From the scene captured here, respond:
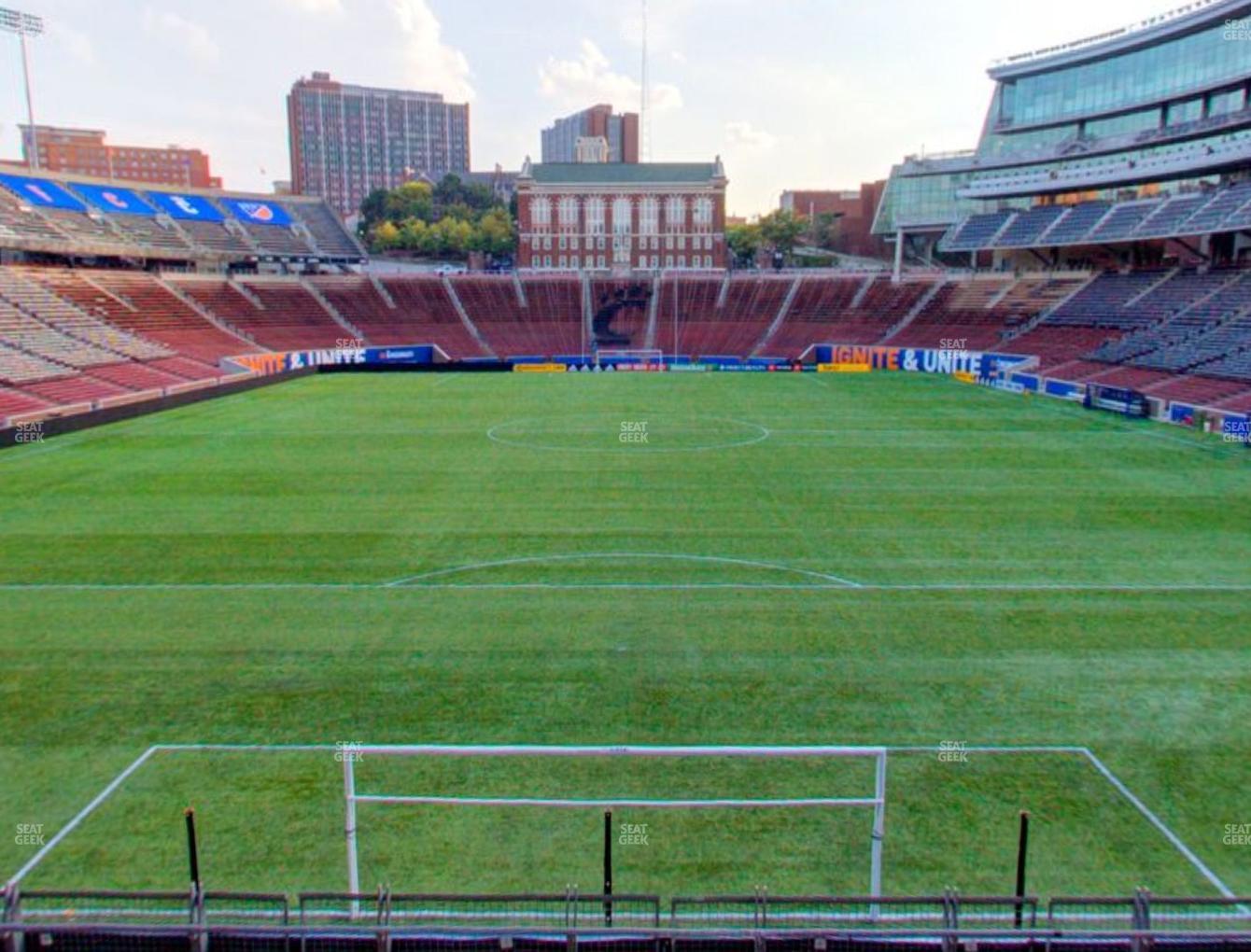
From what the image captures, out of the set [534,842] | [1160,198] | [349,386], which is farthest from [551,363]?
[534,842]

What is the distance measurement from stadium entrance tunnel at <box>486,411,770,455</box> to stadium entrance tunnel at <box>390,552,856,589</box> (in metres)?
13.3

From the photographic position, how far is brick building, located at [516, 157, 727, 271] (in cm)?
10594

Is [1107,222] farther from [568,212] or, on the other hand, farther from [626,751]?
[626,751]

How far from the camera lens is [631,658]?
613 inches

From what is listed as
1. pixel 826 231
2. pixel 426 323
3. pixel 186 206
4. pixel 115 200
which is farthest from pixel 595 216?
pixel 115 200

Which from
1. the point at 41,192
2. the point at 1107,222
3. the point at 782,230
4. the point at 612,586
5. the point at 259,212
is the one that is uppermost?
the point at 782,230

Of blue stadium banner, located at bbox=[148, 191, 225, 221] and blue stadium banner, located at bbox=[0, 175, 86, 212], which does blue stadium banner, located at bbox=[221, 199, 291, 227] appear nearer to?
blue stadium banner, located at bbox=[148, 191, 225, 221]

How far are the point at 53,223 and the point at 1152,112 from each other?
77143mm

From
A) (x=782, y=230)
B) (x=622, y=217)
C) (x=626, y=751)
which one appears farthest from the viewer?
(x=782, y=230)

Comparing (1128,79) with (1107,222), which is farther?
(1128,79)

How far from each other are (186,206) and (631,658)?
7965 cm

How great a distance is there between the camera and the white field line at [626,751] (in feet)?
31.6

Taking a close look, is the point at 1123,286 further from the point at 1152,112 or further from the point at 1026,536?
the point at 1026,536
